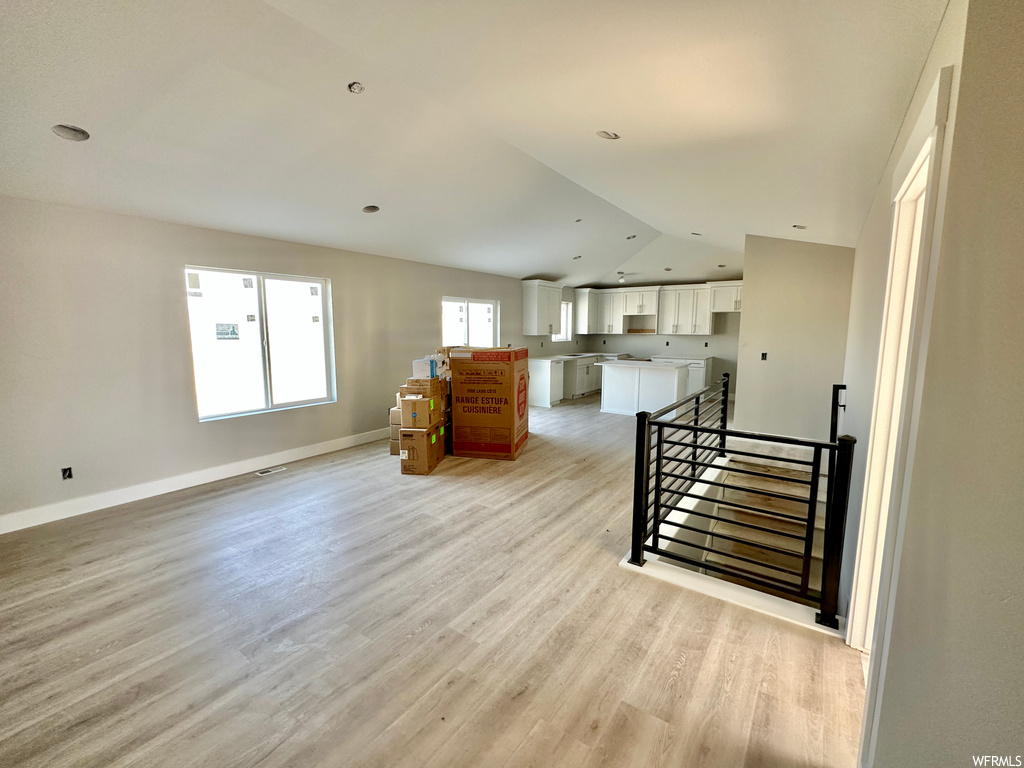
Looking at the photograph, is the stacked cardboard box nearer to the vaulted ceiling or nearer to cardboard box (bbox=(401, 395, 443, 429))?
cardboard box (bbox=(401, 395, 443, 429))

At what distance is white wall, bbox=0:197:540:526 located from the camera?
3047 mm

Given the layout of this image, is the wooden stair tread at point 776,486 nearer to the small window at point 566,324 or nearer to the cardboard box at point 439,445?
the cardboard box at point 439,445

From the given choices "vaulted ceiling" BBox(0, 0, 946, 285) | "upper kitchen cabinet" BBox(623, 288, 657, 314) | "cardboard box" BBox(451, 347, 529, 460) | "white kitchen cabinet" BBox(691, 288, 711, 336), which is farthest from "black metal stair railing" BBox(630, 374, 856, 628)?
"upper kitchen cabinet" BBox(623, 288, 657, 314)

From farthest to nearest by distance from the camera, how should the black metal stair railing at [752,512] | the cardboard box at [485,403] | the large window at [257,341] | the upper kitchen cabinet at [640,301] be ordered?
the upper kitchen cabinet at [640,301], the cardboard box at [485,403], the large window at [257,341], the black metal stair railing at [752,512]

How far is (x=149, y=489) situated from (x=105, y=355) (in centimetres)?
119

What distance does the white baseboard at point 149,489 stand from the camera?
3148 millimetres

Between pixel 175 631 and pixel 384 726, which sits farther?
pixel 175 631

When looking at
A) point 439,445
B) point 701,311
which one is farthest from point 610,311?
point 439,445

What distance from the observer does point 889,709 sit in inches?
44.6

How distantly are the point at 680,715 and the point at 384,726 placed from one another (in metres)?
1.14

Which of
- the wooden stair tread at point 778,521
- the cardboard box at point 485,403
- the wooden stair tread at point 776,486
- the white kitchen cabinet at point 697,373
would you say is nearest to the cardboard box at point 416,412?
the cardboard box at point 485,403

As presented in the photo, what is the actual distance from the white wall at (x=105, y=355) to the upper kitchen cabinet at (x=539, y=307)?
13.5ft

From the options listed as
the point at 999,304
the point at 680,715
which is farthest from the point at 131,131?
the point at 680,715

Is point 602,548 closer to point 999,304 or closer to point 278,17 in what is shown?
point 999,304
